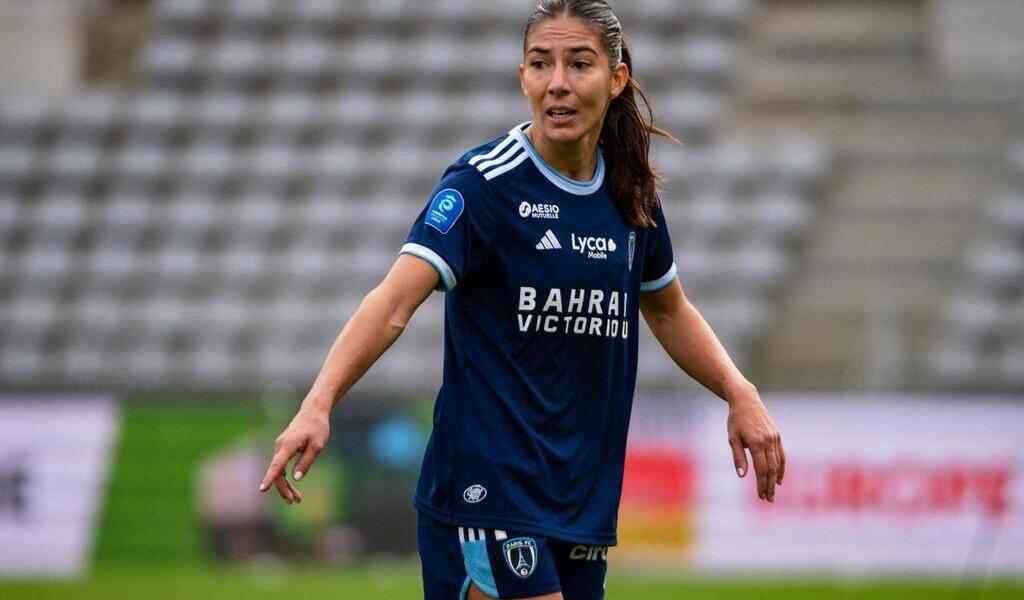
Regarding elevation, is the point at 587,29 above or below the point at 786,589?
above

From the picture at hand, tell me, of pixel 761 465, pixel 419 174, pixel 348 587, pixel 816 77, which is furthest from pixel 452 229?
pixel 816 77

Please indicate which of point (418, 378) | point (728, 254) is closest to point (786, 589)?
point (418, 378)

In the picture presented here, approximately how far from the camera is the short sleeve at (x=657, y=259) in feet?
13.7

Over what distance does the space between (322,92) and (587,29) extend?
15929 mm

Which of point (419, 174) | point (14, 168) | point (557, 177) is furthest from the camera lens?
point (14, 168)

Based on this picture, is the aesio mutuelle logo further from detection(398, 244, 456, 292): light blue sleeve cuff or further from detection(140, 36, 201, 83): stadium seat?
detection(140, 36, 201, 83): stadium seat

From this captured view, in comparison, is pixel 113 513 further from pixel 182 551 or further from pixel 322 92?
pixel 322 92

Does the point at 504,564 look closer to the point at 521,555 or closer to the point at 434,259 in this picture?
the point at 521,555

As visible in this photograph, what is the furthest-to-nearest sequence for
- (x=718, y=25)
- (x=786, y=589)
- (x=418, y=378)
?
1. (x=718, y=25)
2. (x=418, y=378)
3. (x=786, y=589)

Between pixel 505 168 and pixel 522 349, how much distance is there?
0.44 metres

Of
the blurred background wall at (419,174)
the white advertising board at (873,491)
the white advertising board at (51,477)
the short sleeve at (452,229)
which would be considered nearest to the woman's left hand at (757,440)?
the short sleeve at (452,229)

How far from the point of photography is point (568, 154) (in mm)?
3947

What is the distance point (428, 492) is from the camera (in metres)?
3.88

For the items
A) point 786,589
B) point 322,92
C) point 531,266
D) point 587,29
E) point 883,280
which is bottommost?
point 786,589
